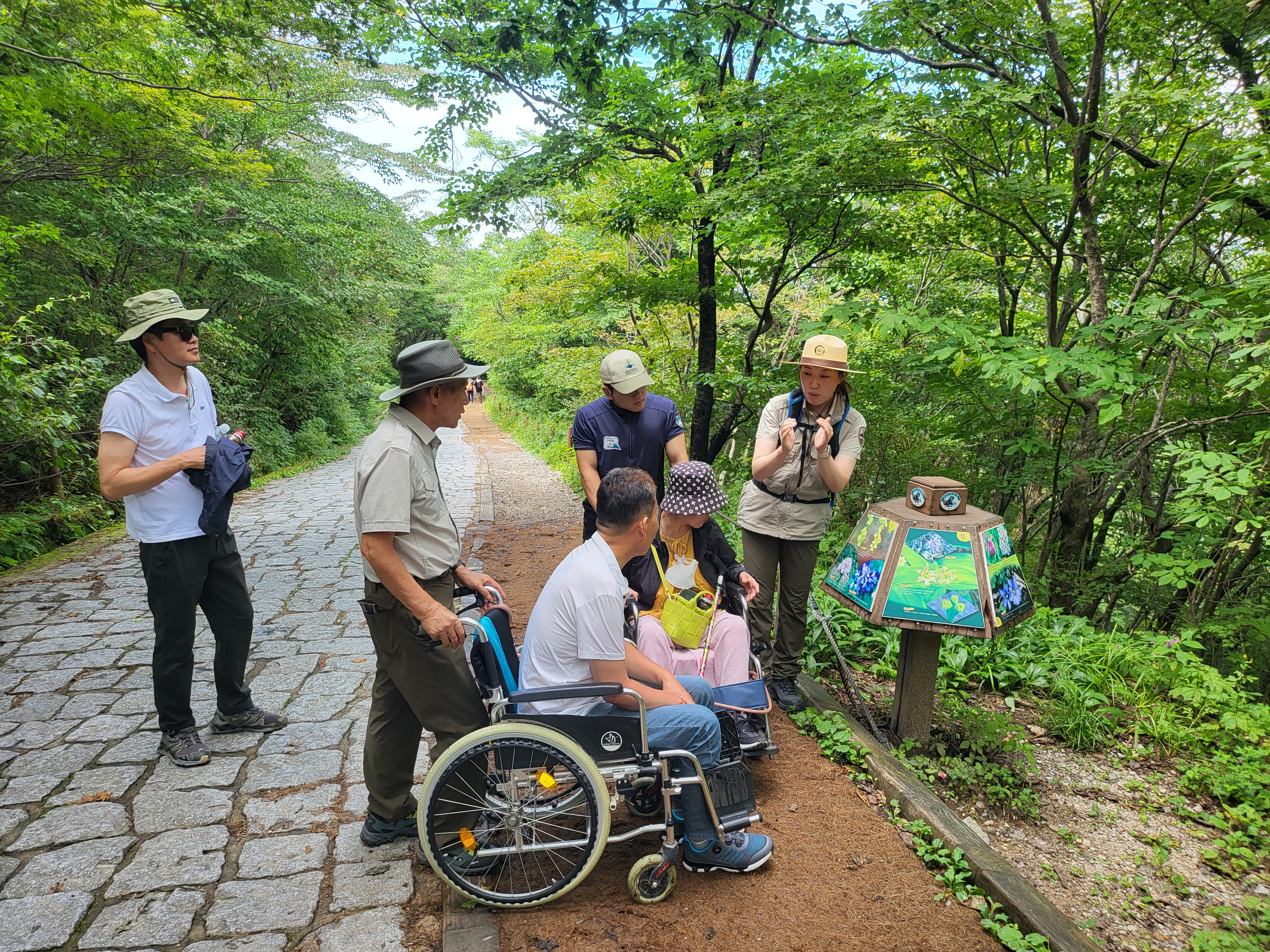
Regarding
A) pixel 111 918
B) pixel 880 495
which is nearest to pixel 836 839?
pixel 111 918

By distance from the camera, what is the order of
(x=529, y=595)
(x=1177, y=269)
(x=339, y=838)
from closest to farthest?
(x=339, y=838), (x=1177, y=269), (x=529, y=595)

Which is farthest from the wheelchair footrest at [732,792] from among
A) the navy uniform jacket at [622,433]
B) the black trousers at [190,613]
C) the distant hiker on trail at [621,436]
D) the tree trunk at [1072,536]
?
the tree trunk at [1072,536]

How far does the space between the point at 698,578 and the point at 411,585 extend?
157 centimetres

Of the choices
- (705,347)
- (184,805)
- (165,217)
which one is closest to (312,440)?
(165,217)

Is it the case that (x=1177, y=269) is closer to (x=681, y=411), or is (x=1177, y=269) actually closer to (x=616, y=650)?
(x=681, y=411)

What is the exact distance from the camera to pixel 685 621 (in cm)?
318

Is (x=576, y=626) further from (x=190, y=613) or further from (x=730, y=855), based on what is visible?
(x=190, y=613)

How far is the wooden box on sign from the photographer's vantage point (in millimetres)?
3109

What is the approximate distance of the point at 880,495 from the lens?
23.3 ft

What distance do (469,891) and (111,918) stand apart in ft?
3.94

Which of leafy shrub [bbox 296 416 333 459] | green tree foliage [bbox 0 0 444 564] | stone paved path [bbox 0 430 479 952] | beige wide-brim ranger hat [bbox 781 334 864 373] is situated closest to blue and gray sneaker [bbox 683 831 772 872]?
stone paved path [bbox 0 430 479 952]

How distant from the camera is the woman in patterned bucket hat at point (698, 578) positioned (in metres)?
3.14

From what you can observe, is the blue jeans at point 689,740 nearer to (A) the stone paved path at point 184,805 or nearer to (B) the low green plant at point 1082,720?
(A) the stone paved path at point 184,805

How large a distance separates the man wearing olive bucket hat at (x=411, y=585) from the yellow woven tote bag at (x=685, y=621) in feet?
3.31
